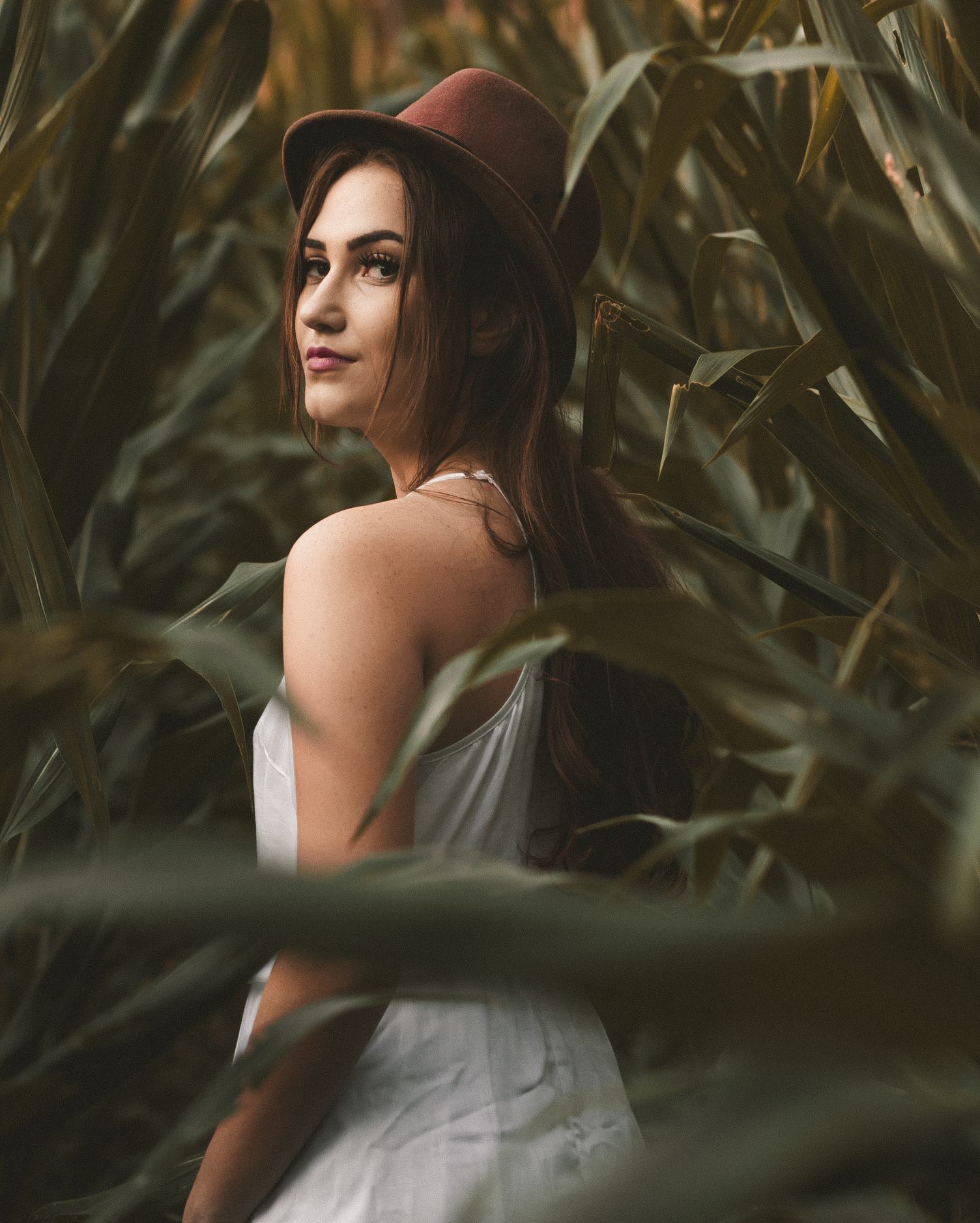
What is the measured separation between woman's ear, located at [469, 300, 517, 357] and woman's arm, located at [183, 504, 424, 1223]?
0.66ft

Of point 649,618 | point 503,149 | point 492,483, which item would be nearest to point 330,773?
point 492,483

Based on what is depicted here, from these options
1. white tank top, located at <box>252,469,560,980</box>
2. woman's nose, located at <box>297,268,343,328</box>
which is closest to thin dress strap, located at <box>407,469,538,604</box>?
white tank top, located at <box>252,469,560,980</box>

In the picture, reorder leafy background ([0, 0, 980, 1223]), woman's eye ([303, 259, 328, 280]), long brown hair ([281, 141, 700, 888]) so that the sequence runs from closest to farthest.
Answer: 1. leafy background ([0, 0, 980, 1223])
2. long brown hair ([281, 141, 700, 888])
3. woman's eye ([303, 259, 328, 280])

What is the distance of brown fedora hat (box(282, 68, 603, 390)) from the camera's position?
0.69 meters

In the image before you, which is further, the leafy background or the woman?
the woman

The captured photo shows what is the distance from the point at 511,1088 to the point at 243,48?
682 mm

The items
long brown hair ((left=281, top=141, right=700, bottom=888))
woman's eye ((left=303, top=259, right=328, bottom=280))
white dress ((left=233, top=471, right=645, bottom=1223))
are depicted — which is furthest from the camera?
woman's eye ((left=303, top=259, right=328, bottom=280))

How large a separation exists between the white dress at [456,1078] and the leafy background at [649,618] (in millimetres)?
73

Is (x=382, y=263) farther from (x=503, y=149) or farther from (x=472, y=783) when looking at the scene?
(x=472, y=783)

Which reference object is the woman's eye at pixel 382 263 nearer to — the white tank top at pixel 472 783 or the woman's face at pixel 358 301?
the woman's face at pixel 358 301

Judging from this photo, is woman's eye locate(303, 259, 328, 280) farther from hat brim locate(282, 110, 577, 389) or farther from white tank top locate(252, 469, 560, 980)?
white tank top locate(252, 469, 560, 980)

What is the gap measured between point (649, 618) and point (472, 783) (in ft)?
1.15

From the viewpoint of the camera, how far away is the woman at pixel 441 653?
0.55 metres

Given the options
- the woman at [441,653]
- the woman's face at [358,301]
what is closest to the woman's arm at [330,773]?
the woman at [441,653]
